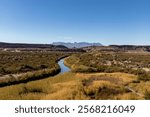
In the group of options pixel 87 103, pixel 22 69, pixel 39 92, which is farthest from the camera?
pixel 22 69

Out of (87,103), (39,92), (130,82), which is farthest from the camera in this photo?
(130,82)

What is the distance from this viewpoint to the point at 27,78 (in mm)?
28750

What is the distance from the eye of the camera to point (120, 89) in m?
20.6

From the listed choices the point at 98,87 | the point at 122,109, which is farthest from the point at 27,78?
the point at 122,109

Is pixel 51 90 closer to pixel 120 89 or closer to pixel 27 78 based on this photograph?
pixel 120 89

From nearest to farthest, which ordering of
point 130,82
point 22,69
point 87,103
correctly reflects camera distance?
point 87,103 → point 130,82 → point 22,69

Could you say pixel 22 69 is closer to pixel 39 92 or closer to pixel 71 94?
pixel 39 92

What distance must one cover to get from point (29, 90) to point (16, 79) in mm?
7610

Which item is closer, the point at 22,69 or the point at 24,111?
the point at 24,111

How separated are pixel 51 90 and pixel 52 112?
10176 mm

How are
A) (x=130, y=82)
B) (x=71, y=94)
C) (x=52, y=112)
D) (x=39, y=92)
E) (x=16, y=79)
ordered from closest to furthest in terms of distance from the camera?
(x=52, y=112) → (x=71, y=94) → (x=39, y=92) → (x=130, y=82) → (x=16, y=79)

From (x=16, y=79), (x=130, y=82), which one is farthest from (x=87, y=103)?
(x=16, y=79)

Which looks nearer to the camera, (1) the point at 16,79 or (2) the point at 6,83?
(2) the point at 6,83

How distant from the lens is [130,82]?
25375 mm
